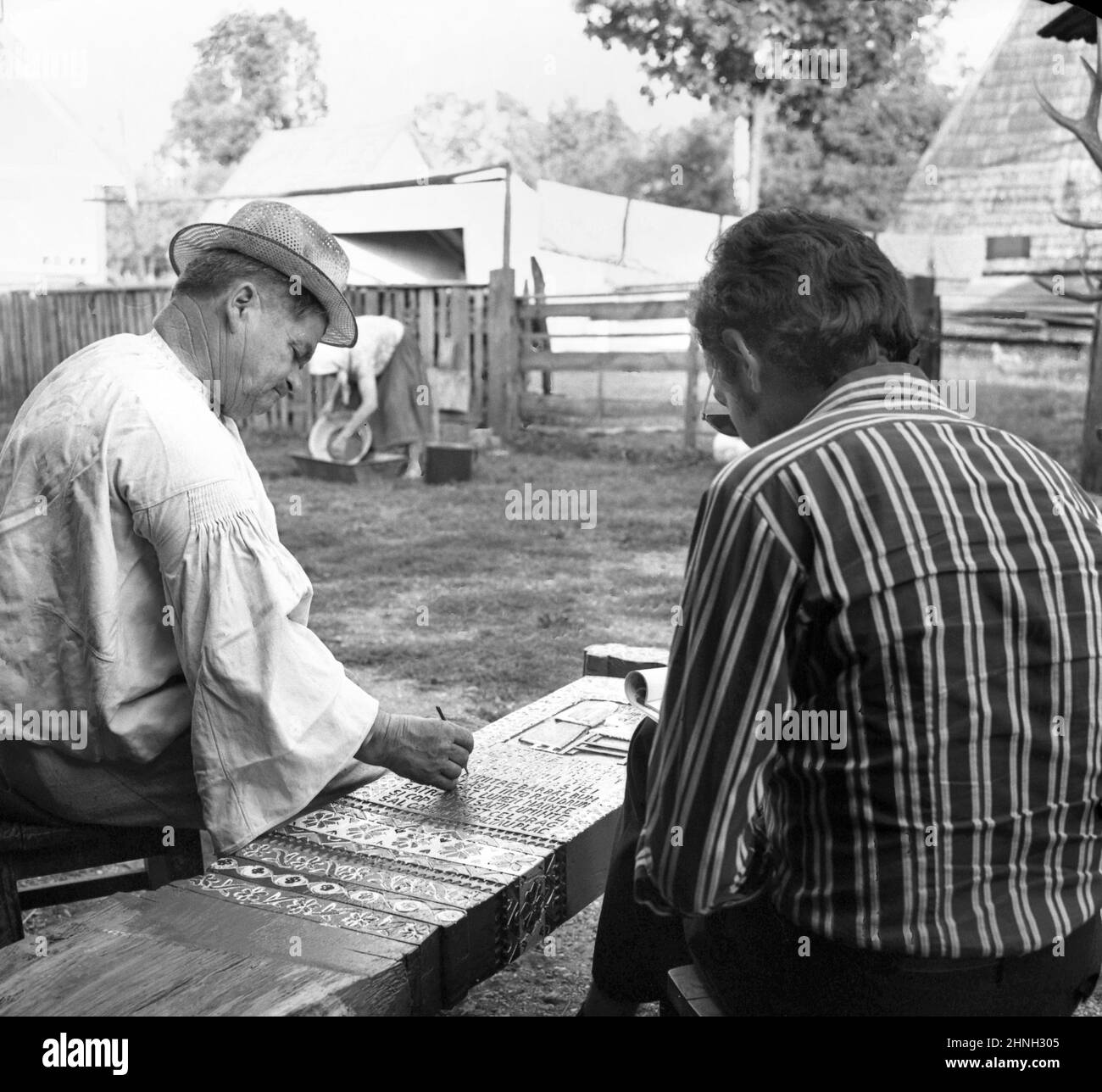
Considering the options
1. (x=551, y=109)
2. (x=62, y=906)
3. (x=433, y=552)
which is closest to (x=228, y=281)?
(x=62, y=906)

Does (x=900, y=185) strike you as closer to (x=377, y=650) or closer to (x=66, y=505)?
(x=377, y=650)

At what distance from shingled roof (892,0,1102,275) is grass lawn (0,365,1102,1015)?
10500mm

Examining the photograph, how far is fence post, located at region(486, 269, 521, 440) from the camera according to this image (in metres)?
12.6

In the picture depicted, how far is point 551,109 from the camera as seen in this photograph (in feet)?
165

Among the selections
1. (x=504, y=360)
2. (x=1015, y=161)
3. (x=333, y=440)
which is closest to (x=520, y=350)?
(x=504, y=360)

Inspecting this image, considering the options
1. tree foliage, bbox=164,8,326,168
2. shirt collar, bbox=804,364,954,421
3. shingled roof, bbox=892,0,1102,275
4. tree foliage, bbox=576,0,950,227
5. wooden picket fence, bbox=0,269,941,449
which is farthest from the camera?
tree foliage, bbox=164,8,326,168

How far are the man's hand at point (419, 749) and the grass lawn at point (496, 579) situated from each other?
2.45 ft

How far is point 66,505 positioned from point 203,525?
0.84 feet

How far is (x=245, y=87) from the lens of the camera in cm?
3544

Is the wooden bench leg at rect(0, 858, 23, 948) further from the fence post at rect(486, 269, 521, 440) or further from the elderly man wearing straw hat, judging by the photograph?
the fence post at rect(486, 269, 521, 440)

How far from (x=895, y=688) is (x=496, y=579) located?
567 centimetres

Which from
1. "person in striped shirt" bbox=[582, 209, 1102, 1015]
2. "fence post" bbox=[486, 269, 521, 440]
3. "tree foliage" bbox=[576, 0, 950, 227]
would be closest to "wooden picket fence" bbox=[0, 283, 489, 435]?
"fence post" bbox=[486, 269, 521, 440]

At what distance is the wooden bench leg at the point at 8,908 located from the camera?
7.23 ft

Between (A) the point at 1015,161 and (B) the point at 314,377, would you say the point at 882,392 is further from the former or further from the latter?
(A) the point at 1015,161
